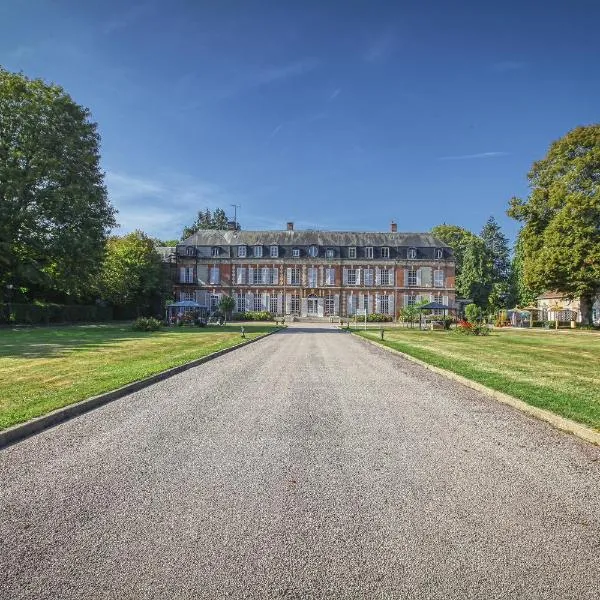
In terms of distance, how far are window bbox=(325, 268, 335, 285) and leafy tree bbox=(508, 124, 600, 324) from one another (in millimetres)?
28634

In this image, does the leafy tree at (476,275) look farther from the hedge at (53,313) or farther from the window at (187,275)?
the hedge at (53,313)

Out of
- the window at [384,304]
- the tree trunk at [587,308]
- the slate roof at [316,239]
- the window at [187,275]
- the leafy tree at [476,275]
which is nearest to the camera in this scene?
the tree trunk at [587,308]

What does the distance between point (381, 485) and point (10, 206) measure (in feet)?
120

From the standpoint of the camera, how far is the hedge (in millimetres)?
36594

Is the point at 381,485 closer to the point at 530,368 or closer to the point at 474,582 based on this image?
the point at 474,582

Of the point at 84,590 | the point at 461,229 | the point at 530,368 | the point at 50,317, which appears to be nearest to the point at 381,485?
the point at 84,590

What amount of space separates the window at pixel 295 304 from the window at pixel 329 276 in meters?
4.71

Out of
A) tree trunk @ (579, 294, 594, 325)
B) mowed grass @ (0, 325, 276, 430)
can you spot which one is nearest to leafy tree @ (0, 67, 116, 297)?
mowed grass @ (0, 325, 276, 430)

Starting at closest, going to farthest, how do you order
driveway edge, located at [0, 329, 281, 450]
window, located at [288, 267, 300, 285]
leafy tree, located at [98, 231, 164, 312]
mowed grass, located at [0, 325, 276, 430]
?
driveway edge, located at [0, 329, 281, 450]
mowed grass, located at [0, 325, 276, 430]
leafy tree, located at [98, 231, 164, 312]
window, located at [288, 267, 300, 285]

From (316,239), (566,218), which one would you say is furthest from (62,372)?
(316,239)

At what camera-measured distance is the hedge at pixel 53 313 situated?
36594 mm

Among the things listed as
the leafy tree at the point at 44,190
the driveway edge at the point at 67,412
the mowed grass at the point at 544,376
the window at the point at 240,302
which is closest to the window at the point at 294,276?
the window at the point at 240,302

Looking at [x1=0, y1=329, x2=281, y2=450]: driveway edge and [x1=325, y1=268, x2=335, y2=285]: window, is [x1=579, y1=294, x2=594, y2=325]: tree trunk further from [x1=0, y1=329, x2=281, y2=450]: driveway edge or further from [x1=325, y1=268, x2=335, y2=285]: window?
[x1=0, y1=329, x2=281, y2=450]: driveway edge

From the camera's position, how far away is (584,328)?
41.4 metres
